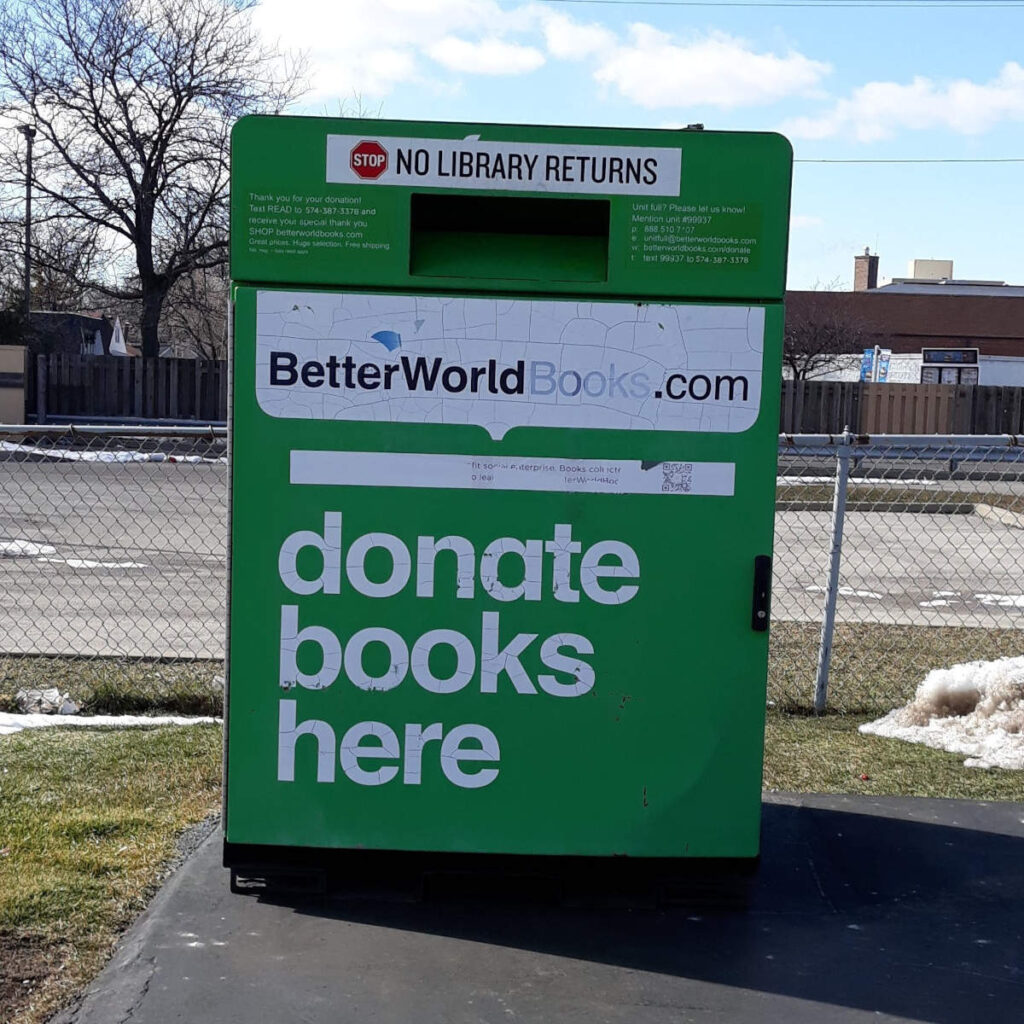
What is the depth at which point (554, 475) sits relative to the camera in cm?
318

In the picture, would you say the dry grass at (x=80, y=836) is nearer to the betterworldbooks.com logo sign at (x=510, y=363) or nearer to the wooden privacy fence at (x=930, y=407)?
the betterworldbooks.com logo sign at (x=510, y=363)

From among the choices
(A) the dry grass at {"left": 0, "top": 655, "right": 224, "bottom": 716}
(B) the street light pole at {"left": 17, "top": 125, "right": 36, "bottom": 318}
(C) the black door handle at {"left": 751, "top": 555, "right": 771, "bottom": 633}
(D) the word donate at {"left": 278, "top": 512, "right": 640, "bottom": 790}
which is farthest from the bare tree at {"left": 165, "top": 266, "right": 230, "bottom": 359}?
(C) the black door handle at {"left": 751, "top": 555, "right": 771, "bottom": 633}

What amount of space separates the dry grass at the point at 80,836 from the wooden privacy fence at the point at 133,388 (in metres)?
25.4

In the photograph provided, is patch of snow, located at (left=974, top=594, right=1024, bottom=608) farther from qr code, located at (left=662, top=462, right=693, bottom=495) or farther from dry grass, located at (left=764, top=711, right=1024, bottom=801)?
qr code, located at (left=662, top=462, right=693, bottom=495)

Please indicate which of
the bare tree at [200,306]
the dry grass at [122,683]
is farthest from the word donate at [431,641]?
the bare tree at [200,306]

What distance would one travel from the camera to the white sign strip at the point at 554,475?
10.4 feet

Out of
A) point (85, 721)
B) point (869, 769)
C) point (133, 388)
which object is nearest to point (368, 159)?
point (869, 769)

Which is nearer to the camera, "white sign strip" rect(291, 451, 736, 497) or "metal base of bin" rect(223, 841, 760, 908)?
"white sign strip" rect(291, 451, 736, 497)

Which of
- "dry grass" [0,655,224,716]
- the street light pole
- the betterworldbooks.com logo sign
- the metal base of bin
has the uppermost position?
the street light pole

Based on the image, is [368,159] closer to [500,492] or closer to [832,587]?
[500,492]

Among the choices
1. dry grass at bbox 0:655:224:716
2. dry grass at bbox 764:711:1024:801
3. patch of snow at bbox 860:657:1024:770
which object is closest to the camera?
dry grass at bbox 764:711:1024:801

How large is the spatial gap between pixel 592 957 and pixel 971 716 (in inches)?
114

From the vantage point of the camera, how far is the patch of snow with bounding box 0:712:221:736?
530 centimetres

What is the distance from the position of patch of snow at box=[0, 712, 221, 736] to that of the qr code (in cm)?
301
